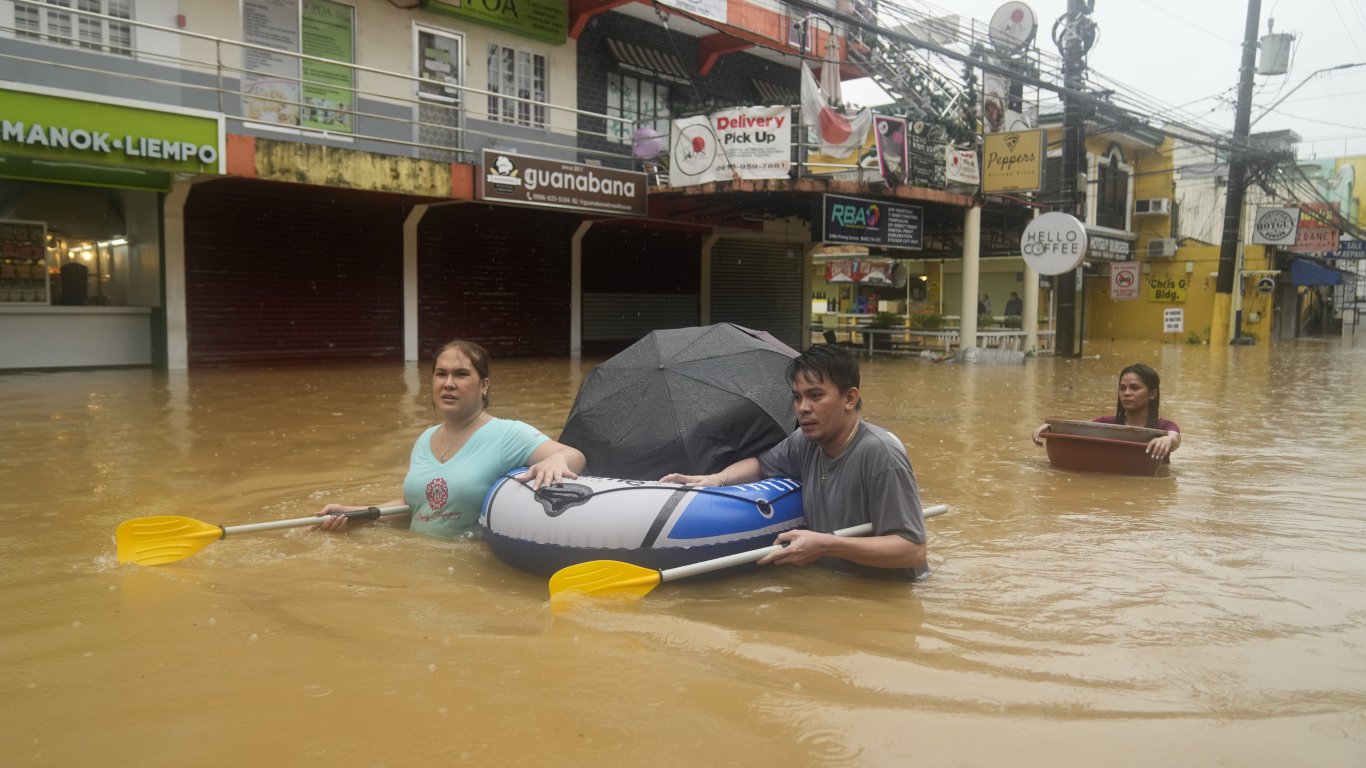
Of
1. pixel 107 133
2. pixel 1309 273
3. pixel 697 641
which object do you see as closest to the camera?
Result: pixel 697 641

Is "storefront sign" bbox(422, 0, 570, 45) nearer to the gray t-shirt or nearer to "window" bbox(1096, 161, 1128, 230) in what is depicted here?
the gray t-shirt

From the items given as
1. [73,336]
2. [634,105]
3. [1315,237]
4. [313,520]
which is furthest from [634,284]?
[1315,237]

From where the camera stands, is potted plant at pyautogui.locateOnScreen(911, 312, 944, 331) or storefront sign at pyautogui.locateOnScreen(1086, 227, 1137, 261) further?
storefront sign at pyautogui.locateOnScreen(1086, 227, 1137, 261)

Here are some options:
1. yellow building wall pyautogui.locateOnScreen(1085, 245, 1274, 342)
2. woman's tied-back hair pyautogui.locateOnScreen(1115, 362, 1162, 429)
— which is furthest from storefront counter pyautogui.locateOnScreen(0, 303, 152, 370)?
yellow building wall pyautogui.locateOnScreen(1085, 245, 1274, 342)

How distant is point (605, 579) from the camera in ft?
13.4

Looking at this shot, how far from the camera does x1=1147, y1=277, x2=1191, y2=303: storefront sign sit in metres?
34.1

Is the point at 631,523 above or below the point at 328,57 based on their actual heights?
below

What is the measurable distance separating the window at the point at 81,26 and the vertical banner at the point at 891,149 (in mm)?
11281

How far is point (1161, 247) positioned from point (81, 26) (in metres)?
31.6

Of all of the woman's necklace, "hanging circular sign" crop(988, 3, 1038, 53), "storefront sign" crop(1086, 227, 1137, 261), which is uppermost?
"hanging circular sign" crop(988, 3, 1038, 53)

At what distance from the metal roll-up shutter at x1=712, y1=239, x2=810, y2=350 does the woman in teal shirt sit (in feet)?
59.2

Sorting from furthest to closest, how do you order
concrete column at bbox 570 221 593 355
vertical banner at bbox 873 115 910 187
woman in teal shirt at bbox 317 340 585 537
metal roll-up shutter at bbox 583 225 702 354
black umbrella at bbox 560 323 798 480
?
metal roll-up shutter at bbox 583 225 702 354 → concrete column at bbox 570 221 593 355 → vertical banner at bbox 873 115 910 187 → black umbrella at bbox 560 323 798 480 → woman in teal shirt at bbox 317 340 585 537

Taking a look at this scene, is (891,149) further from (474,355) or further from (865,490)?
(865,490)

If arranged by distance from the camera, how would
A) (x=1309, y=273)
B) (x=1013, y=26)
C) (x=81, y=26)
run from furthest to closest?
(x=1309, y=273) < (x=1013, y=26) < (x=81, y=26)
